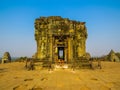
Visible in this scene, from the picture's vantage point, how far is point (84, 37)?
88.7ft

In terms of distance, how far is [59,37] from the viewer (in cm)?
2488

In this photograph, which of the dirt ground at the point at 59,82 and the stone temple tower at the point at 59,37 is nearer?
the dirt ground at the point at 59,82

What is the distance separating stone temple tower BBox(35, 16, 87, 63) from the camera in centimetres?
2434

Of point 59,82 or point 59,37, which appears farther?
point 59,37

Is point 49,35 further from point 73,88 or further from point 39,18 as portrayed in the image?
point 73,88

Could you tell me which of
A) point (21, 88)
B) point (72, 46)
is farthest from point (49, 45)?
point (21, 88)

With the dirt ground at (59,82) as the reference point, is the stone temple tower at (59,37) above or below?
above

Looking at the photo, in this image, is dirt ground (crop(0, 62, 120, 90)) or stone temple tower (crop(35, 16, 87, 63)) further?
stone temple tower (crop(35, 16, 87, 63))

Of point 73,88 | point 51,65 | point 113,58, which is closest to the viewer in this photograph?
point 73,88

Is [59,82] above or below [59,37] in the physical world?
below

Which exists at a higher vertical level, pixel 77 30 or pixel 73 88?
pixel 77 30

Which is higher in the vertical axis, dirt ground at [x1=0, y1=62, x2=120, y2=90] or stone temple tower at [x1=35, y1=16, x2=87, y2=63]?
stone temple tower at [x1=35, y1=16, x2=87, y2=63]

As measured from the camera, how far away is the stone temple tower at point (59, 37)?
79.9 ft

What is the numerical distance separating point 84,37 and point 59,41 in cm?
501
